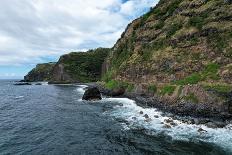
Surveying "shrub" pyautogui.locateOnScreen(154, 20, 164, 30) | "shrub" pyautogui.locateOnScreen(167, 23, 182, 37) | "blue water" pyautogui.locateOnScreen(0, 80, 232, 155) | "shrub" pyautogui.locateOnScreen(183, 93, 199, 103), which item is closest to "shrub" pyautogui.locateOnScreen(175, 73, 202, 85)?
"shrub" pyautogui.locateOnScreen(183, 93, 199, 103)

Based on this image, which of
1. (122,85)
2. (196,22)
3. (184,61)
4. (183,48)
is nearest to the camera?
(184,61)

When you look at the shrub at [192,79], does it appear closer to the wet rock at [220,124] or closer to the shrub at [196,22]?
the wet rock at [220,124]

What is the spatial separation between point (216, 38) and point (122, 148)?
162 ft

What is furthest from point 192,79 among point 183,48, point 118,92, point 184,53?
point 118,92

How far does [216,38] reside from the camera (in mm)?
70875

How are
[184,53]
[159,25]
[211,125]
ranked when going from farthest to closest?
[159,25], [184,53], [211,125]

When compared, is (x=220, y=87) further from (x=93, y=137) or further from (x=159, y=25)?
(x=159, y=25)

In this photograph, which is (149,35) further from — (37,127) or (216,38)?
(37,127)

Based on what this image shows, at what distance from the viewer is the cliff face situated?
57938 mm

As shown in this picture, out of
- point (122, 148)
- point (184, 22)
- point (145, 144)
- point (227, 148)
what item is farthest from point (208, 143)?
point (184, 22)

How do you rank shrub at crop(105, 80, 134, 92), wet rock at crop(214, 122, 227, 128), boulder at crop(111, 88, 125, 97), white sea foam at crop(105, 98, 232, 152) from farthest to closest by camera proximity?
1. boulder at crop(111, 88, 125, 97)
2. shrub at crop(105, 80, 134, 92)
3. wet rock at crop(214, 122, 227, 128)
4. white sea foam at crop(105, 98, 232, 152)

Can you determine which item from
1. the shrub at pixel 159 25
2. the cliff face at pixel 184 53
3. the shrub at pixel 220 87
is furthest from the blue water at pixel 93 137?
the shrub at pixel 159 25

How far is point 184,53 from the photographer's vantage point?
75688 millimetres

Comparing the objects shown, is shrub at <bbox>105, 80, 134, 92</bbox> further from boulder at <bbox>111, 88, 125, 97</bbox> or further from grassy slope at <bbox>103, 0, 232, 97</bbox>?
grassy slope at <bbox>103, 0, 232, 97</bbox>
